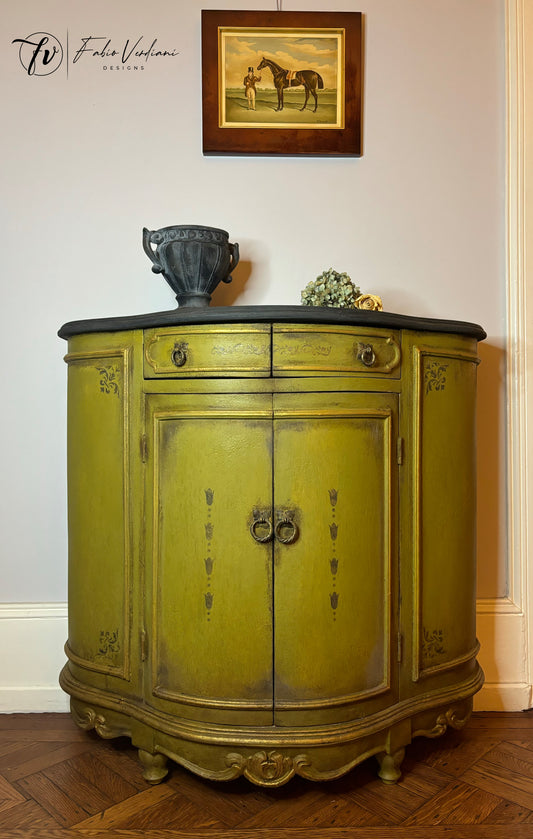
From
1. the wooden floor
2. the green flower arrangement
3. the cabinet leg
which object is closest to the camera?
the wooden floor

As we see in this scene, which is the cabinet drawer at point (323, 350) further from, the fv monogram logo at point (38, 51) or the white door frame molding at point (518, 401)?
the fv monogram logo at point (38, 51)

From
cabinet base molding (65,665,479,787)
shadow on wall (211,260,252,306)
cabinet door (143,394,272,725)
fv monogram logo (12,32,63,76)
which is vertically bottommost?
cabinet base molding (65,665,479,787)

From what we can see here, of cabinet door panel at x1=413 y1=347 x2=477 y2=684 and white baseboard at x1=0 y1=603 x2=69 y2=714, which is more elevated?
cabinet door panel at x1=413 y1=347 x2=477 y2=684

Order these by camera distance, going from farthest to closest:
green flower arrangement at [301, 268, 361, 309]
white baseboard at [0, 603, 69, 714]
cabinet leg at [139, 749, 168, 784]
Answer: white baseboard at [0, 603, 69, 714] < green flower arrangement at [301, 268, 361, 309] < cabinet leg at [139, 749, 168, 784]

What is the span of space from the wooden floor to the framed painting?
1.68 m

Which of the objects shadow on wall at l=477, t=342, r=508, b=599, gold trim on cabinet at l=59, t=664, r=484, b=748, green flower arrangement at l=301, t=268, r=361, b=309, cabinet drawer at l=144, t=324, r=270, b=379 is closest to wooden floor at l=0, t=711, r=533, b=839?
gold trim on cabinet at l=59, t=664, r=484, b=748

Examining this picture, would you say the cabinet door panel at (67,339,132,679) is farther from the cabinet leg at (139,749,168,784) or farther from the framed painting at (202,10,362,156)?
the framed painting at (202,10,362,156)

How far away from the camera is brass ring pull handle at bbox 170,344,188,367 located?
1363 mm

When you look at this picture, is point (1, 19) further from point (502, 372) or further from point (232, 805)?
point (232, 805)

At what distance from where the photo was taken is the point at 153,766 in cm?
144

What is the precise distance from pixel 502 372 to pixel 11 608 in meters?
1.64

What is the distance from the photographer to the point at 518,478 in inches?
74.4

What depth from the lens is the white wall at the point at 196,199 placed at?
187cm

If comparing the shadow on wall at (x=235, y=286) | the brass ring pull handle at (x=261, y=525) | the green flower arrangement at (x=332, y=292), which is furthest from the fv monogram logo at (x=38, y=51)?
the brass ring pull handle at (x=261, y=525)
